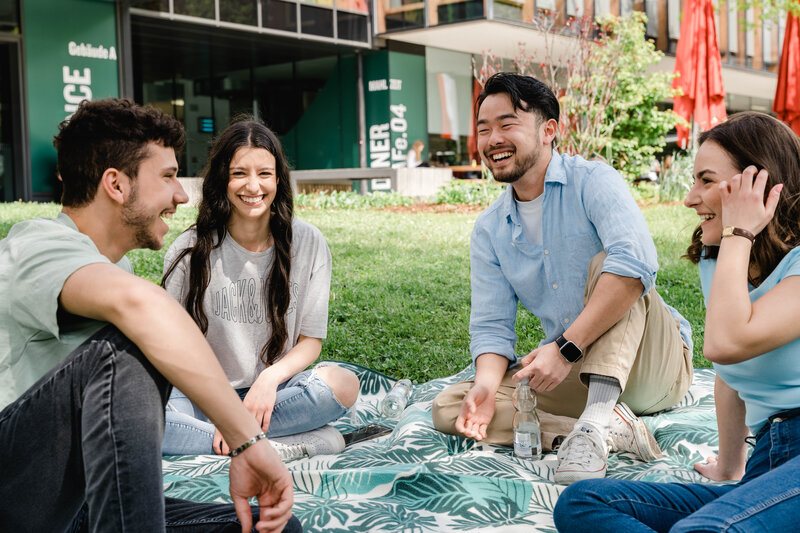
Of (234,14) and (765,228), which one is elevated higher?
(234,14)

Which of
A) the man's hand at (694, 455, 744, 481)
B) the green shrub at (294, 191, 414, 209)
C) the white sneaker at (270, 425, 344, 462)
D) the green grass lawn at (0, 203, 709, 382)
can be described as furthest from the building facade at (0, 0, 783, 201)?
the man's hand at (694, 455, 744, 481)

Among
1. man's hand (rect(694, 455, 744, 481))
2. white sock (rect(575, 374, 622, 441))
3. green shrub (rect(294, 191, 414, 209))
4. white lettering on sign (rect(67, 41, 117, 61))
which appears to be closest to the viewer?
man's hand (rect(694, 455, 744, 481))

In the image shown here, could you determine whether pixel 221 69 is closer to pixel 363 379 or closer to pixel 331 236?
pixel 331 236

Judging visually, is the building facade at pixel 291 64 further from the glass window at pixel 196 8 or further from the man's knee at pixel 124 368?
the man's knee at pixel 124 368

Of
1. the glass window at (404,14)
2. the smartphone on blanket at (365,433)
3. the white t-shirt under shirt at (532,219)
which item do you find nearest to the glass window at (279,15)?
the glass window at (404,14)

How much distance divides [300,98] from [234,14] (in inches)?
226

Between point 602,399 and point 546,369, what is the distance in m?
0.24

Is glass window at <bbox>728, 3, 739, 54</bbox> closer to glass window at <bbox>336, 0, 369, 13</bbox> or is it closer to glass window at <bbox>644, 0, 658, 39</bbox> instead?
glass window at <bbox>644, 0, 658, 39</bbox>

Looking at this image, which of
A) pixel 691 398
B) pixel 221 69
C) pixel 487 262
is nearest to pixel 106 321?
pixel 487 262

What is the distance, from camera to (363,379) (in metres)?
4.30

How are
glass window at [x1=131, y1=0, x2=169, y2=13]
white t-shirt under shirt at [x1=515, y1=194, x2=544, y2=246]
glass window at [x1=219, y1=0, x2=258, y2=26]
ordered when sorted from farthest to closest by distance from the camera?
1. glass window at [x1=219, y1=0, x2=258, y2=26]
2. glass window at [x1=131, y1=0, x2=169, y2=13]
3. white t-shirt under shirt at [x1=515, y1=194, x2=544, y2=246]

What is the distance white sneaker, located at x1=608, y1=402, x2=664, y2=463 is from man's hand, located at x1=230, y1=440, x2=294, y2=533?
1.58 meters

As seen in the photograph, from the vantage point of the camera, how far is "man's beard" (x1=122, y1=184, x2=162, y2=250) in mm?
2189

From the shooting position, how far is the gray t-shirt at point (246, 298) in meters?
3.44
